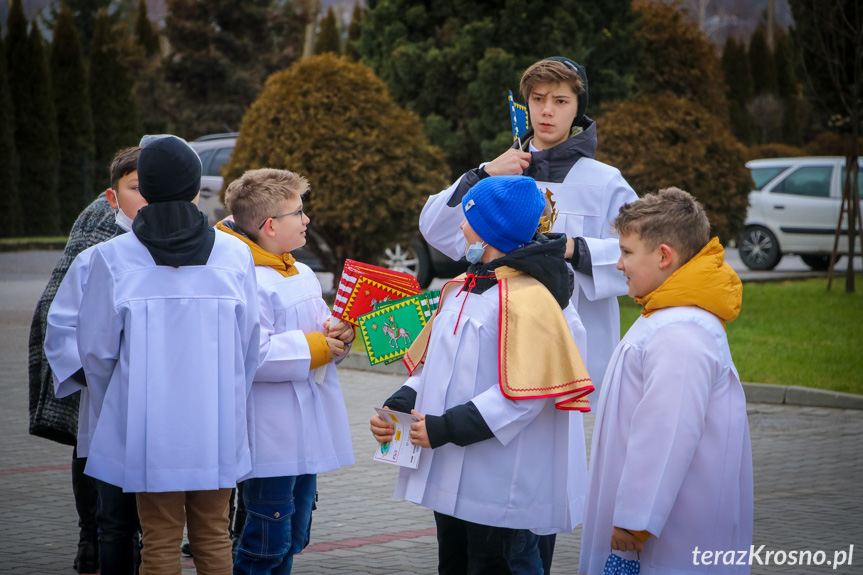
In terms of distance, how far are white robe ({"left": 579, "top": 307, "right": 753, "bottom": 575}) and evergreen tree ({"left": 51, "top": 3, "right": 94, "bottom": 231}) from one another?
23.7 meters

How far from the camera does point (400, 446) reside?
128 inches

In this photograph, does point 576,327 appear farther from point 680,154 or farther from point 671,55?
point 671,55

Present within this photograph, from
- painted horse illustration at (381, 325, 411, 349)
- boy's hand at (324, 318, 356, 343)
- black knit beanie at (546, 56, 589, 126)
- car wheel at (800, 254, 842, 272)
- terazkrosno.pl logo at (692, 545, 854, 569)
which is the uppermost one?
black knit beanie at (546, 56, 589, 126)

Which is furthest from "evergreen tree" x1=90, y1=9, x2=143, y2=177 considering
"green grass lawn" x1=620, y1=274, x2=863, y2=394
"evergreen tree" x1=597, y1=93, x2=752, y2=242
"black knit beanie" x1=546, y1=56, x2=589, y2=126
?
"black knit beanie" x1=546, y1=56, x2=589, y2=126

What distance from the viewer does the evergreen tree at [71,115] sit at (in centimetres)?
2519

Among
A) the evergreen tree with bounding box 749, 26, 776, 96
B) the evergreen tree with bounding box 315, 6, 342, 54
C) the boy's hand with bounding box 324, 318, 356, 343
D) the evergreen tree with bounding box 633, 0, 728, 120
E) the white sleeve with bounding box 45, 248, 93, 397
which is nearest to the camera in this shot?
the white sleeve with bounding box 45, 248, 93, 397

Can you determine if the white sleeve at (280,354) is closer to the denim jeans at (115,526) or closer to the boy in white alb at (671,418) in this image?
the denim jeans at (115,526)

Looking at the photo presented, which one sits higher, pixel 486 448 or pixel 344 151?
pixel 344 151

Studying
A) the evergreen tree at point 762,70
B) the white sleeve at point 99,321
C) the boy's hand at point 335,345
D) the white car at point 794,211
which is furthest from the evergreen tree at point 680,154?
the evergreen tree at point 762,70

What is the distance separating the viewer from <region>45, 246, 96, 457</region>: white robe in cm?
368

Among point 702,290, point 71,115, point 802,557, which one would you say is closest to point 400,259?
point 802,557

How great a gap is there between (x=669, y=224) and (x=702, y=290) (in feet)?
0.75

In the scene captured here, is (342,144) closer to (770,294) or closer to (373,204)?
(373,204)

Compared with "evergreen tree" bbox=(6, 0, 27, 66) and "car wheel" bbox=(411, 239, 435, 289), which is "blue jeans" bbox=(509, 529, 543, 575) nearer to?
"car wheel" bbox=(411, 239, 435, 289)
